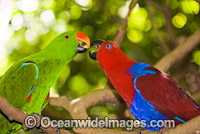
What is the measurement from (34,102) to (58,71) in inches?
15.6

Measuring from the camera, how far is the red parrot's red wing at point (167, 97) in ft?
7.18

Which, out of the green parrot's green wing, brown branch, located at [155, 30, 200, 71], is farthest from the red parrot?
brown branch, located at [155, 30, 200, 71]

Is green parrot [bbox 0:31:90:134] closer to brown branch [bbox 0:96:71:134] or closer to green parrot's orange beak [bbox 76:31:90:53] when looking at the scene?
green parrot's orange beak [bbox 76:31:90:53]

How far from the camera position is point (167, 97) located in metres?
2.23

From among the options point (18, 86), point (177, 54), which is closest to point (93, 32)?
point (177, 54)

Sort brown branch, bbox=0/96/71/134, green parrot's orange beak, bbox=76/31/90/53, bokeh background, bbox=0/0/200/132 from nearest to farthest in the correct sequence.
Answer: brown branch, bbox=0/96/71/134, green parrot's orange beak, bbox=76/31/90/53, bokeh background, bbox=0/0/200/132

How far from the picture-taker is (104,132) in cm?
261

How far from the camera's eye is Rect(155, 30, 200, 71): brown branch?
3.74m

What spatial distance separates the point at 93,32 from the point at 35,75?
9.01 ft

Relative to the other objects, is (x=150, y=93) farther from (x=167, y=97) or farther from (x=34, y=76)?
(x=34, y=76)

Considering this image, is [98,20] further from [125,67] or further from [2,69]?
[125,67]

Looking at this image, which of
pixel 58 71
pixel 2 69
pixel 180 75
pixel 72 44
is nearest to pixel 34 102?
pixel 58 71

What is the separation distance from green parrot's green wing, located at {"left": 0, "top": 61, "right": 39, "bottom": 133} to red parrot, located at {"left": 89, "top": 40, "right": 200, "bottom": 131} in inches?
29.0

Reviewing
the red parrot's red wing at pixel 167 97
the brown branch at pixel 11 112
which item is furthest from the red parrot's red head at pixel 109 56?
the brown branch at pixel 11 112
